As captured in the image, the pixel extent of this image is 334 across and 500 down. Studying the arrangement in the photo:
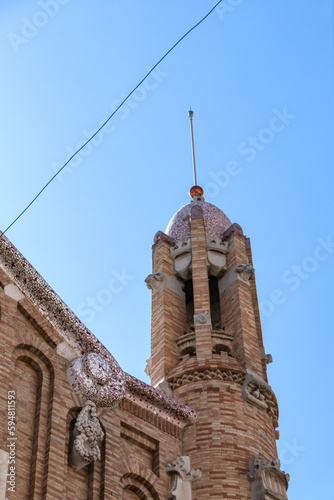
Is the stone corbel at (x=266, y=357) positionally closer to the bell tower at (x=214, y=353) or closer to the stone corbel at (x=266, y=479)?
the bell tower at (x=214, y=353)

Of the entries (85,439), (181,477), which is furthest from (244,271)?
(85,439)

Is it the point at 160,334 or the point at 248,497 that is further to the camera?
the point at 160,334

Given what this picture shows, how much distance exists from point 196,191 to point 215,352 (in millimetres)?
6798

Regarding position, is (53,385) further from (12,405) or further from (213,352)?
(213,352)

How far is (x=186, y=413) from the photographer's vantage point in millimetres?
22156

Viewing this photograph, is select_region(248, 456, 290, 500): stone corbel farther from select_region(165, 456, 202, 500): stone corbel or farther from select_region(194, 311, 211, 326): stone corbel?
select_region(194, 311, 211, 326): stone corbel

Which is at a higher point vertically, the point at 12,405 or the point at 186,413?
the point at 186,413

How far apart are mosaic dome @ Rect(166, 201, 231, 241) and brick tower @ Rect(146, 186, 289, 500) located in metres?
0.03

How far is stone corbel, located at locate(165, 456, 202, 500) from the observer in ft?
67.3

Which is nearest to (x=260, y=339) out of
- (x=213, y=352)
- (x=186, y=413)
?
(x=213, y=352)

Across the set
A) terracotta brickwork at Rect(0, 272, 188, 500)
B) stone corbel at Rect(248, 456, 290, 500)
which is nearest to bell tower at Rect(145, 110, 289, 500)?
stone corbel at Rect(248, 456, 290, 500)

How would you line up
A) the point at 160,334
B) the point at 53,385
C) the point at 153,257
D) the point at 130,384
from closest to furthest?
the point at 53,385, the point at 130,384, the point at 160,334, the point at 153,257

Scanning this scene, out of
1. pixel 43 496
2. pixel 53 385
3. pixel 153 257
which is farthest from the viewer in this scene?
pixel 153 257

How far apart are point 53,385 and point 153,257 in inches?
346
